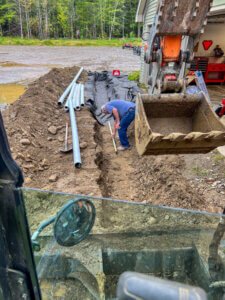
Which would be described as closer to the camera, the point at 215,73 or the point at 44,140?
the point at 44,140

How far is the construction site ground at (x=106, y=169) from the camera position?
5492mm

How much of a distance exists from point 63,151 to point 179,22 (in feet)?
13.6

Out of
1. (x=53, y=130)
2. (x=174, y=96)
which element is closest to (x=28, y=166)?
(x=53, y=130)

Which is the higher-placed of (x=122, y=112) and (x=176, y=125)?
(x=176, y=125)

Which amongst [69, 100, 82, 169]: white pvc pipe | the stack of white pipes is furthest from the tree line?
[69, 100, 82, 169]: white pvc pipe

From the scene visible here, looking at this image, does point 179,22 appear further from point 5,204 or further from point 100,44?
point 100,44

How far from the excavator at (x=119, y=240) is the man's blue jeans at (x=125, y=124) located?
3520 mm

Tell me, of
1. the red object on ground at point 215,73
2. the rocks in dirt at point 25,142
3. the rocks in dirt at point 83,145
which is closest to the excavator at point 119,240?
the rocks in dirt at point 83,145

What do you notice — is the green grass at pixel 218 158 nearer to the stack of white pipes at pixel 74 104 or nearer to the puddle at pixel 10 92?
the stack of white pipes at pixel 74 104

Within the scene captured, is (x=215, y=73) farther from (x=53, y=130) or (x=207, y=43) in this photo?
(x=53, y=130)

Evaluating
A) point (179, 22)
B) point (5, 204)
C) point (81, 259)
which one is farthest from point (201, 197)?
point (5, 204)

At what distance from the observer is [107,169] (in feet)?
22.9

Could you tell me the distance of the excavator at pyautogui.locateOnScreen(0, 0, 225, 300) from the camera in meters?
1.31

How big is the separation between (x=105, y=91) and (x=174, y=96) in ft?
30.3
